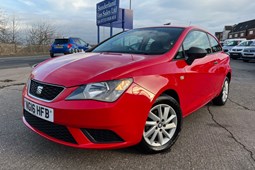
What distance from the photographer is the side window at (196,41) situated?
3.46 metres

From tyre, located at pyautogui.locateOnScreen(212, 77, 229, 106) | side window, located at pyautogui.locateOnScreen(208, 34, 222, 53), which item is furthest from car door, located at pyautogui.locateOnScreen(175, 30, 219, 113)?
tyre, located at pyautogui.locateOnScreen(212, 77, 229, 106)

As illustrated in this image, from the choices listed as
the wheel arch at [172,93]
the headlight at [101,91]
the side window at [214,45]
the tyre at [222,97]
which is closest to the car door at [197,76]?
the wheel arch at [172,93]

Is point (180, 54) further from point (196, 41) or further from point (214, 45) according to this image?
point (214, 45)

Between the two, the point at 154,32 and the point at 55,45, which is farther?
the point at 55,45

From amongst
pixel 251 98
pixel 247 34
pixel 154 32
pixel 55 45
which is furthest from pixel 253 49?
pixel 247 34

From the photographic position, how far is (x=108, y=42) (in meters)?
4.11

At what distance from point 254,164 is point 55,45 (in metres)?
16.7

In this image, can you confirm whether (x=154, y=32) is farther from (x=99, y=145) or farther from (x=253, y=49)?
(x=253, y=49)

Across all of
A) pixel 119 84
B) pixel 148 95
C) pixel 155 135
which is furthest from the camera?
pixel 155 135

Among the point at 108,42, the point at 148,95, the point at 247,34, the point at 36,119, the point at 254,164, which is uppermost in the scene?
the point at 247,34

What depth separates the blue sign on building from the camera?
18203 millimetres

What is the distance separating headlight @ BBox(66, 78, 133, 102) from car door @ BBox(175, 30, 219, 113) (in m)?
1.12

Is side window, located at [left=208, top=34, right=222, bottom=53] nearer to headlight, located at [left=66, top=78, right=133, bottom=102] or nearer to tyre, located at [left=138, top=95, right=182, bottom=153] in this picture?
tyre, located at [left=138, top=95, right=182, bottom=153]

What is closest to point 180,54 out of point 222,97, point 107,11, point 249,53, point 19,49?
point 222,97
